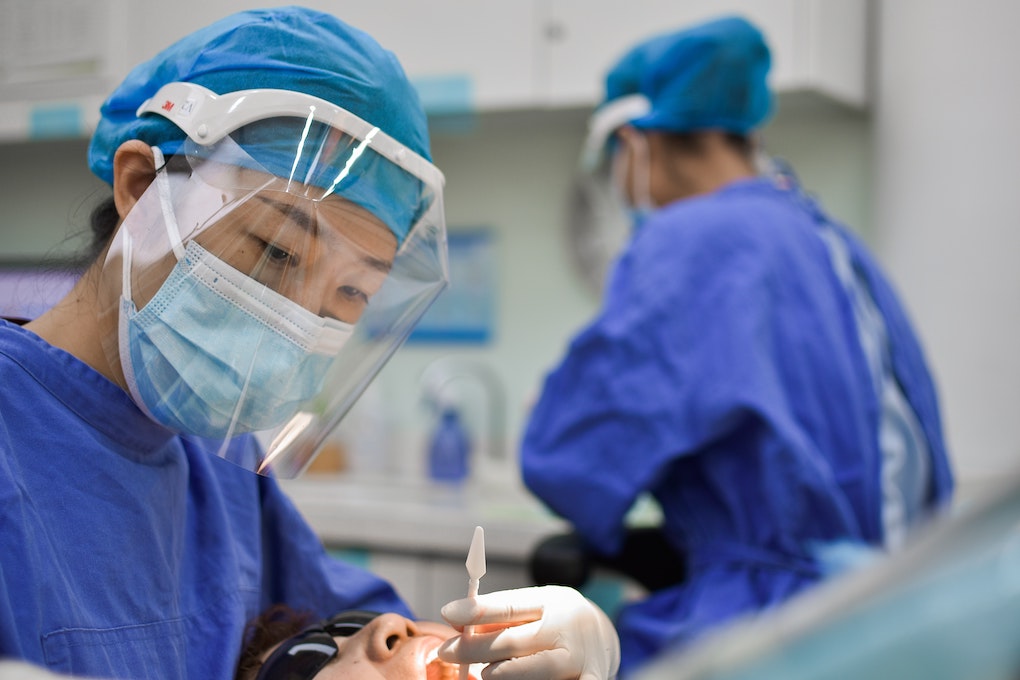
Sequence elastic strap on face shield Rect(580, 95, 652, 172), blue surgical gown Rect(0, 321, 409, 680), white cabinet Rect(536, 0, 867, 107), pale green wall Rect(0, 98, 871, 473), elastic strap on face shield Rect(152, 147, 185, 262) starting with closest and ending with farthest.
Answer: blue surgical gown Rect(0, 321, 409, 680), elastic strap on face shield Rect(152, 147, 185, 262), elastic strap on face shield Rect(580, 95, 652, 172), white cabinet Rect(536, 0, 867, 107), pale green wall Rect(0, 98, 871, 473)

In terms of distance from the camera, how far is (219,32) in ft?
2.77

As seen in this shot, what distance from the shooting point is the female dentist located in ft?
2.67

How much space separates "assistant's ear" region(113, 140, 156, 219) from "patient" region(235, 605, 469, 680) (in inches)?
14.7

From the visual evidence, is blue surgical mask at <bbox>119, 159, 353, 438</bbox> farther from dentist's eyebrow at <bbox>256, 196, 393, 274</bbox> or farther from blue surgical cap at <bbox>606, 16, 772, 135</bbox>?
blue surgical cap at <bbox>606, 16, 772, 135</bbox>

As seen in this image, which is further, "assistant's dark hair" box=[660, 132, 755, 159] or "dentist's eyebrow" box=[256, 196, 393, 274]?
"assistant's dark hair" box=[660, 132, 755, 159]

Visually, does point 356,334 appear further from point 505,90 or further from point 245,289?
point 505,90

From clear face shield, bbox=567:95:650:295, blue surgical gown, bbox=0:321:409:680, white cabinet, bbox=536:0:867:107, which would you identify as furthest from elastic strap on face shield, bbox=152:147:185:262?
clear face shield, bbox=567:95:650:295

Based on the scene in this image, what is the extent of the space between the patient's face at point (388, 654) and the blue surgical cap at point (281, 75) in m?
0.36

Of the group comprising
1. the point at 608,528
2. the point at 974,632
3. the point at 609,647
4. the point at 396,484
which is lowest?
the point at 396,484

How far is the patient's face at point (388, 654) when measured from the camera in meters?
0.90

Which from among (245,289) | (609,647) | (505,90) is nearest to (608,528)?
(609,647)

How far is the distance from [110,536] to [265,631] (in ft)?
0.64

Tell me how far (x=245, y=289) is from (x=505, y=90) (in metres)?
1.97

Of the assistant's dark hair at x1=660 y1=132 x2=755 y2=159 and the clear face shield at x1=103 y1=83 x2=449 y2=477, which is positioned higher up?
the clear face shield at x1=103 y1=83 x2=449 y2=477
